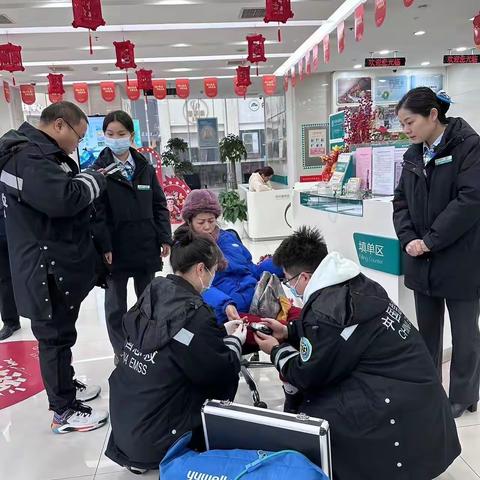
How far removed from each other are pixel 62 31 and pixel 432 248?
264 inches

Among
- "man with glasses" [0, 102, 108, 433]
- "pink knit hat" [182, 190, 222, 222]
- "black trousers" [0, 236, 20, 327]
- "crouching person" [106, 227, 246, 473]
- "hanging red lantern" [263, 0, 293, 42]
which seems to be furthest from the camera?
"hanging red lantern" [263, 0, 293, 42]

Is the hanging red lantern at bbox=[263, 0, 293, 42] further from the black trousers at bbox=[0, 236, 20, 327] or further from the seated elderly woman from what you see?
the black trousers at bbox=[0, 236, 20, 327]

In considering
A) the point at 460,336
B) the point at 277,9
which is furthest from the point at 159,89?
the point at 460,336

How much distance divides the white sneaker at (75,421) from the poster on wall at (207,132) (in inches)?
584

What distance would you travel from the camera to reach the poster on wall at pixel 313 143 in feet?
35.4

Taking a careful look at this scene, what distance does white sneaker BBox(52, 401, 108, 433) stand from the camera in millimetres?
2232

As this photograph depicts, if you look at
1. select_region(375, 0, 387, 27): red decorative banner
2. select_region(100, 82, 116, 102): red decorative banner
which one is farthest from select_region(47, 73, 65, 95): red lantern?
select_region(375, 0, 387, 27): red decorative banner

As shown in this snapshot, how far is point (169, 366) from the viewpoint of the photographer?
62.7 inches

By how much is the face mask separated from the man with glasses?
1.33 ft

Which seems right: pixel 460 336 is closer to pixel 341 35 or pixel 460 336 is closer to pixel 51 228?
pixel 51 228

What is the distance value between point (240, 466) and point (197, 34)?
7.26m

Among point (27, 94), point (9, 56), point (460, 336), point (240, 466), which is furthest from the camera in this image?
point (27, 94)

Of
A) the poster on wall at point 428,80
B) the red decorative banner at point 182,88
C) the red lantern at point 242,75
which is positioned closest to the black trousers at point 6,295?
the red lantern at point 242,75

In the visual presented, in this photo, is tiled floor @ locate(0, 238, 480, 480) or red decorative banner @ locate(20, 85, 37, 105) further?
red decorative banner @ locate(20, 85, 37, 105)
